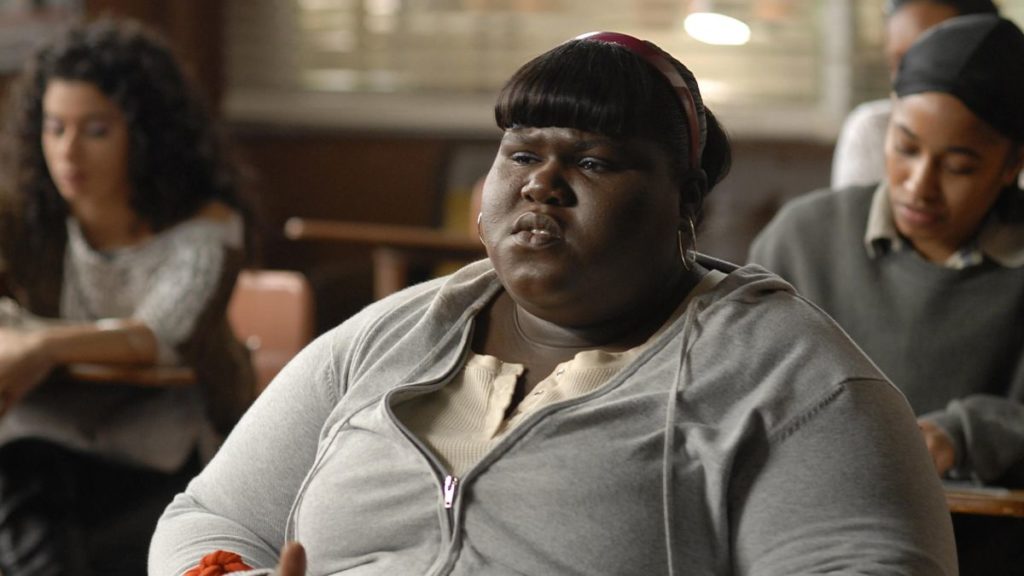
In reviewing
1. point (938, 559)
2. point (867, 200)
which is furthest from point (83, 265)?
point (938, 559)

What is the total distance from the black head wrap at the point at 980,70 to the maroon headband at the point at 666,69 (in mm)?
841

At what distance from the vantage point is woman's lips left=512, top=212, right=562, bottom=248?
1.32m

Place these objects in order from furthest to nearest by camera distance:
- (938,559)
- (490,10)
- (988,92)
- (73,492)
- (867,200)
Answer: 1. (490,10)
2. (73,492)
3. (867,200)
4. (988,92)
5. (938,559)

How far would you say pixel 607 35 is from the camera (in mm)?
1373

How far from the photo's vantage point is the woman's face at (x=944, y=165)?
Result: 2055mm

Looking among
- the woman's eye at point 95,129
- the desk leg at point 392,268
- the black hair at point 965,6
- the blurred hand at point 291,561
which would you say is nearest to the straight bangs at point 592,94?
the blurred hand at point 291,561

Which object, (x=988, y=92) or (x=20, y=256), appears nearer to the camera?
(x=988, y=92)

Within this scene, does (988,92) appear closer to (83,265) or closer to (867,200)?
(867,200)

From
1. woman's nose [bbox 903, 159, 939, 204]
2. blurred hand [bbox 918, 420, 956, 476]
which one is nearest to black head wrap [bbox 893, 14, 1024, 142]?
woman's nose [bbox 903, 159, 939, 204]

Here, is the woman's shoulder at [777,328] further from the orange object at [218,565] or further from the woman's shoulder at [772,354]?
the orange object at [218,565]

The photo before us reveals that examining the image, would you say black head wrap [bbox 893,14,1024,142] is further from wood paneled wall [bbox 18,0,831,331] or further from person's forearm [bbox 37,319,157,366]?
wood paneled wall [bbox 18,0,831,331]

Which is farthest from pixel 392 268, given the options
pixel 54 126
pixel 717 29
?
pixel 717 29

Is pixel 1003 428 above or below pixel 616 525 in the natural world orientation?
below

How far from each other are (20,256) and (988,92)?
1958mm
